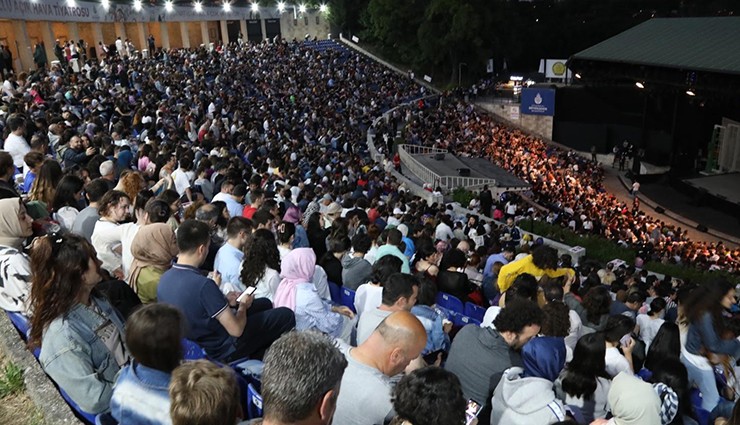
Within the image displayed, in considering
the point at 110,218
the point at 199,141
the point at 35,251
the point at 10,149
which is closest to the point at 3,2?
the point at 199,141

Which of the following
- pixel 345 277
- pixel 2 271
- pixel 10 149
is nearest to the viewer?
pixel 2 271

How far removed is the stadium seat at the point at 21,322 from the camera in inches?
162

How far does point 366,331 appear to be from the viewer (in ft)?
14.9

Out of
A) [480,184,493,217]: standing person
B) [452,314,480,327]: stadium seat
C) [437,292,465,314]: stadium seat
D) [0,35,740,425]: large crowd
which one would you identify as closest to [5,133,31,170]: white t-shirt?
[0,35,740,425]: large crowd

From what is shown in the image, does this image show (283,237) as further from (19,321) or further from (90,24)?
(90,24)

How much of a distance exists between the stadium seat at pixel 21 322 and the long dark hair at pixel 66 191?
6.63 feet

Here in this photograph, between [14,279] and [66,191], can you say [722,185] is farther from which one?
[14,279]

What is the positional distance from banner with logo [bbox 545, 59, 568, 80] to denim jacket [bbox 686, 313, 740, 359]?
3454cm

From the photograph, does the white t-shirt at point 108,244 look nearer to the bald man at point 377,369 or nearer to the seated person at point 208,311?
the seated person at point 208,311

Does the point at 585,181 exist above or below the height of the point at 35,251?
below

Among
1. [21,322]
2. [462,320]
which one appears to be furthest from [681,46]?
[21,322]

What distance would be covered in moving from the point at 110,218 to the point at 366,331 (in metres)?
2.83

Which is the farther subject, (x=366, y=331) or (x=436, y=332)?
(x=436, y=332)

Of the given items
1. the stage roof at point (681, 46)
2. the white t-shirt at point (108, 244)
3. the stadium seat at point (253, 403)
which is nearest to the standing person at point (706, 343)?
the stadium seat at point (253, 403)
